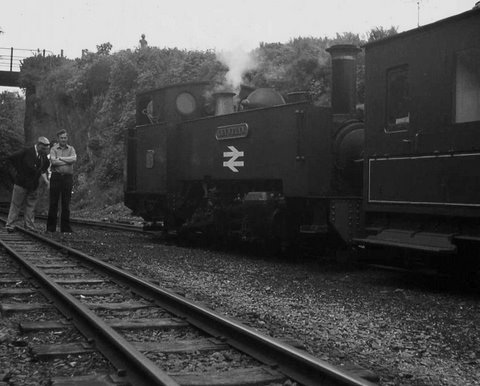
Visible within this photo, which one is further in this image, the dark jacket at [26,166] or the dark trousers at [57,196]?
the dark trousers at [57,196]

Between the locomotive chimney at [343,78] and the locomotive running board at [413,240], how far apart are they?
2417mm

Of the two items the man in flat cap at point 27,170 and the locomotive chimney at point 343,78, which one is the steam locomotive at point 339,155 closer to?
the locomotive chimney at point 343,78

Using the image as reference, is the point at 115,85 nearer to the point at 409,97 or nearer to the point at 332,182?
the point at 332,182

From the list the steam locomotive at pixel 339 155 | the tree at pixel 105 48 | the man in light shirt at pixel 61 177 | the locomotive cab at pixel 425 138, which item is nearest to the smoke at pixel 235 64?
the steam locomotive at pixel 339 155

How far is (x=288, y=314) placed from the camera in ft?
16.8

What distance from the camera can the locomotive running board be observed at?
5.80 m

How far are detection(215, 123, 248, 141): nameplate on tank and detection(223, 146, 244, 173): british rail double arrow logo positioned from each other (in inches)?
8.0

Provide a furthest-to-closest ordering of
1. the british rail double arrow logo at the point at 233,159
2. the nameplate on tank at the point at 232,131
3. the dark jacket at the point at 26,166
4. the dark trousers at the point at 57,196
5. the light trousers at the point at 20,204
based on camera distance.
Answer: the dark trousers at the point at 57,196 → the light trousers at the point at 20,204 → the dark jacket at the point at 26,166 → the british rail double arrow logo at the point at 233,159 → the nameplate on tank at the point at 232,131

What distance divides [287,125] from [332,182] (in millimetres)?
995

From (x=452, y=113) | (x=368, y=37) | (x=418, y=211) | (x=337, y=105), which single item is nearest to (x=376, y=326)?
(x=418, y=211)

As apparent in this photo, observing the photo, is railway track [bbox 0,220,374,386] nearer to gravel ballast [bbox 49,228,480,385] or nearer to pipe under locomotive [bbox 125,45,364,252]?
gravel ballast [bbox 49,228,480,385]

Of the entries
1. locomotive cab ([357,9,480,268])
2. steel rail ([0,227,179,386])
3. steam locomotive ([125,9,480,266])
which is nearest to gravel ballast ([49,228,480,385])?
steam locomotive ([125,9,480,266])

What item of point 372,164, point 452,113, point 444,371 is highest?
point 452,113

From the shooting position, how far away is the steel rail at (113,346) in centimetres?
312
